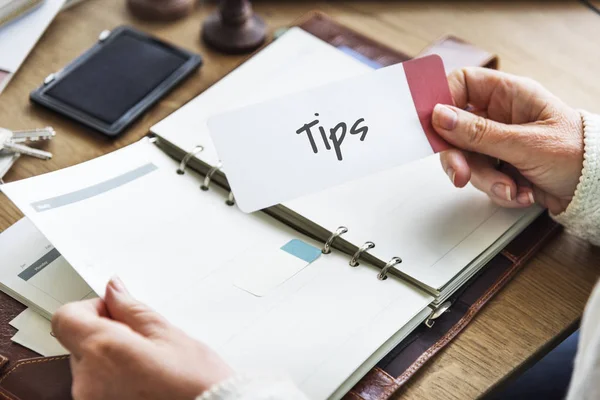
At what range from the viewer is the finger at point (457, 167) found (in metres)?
0.81

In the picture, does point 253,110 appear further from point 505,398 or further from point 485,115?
point 505,398

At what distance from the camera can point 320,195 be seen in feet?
2.72

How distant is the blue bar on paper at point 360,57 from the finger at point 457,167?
0.24 m

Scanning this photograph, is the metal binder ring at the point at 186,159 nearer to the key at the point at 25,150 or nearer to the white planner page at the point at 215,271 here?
the white planner page at the point at 215,271

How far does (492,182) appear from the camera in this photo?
32.8 inches

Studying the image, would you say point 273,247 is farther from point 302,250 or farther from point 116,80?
point 116,80

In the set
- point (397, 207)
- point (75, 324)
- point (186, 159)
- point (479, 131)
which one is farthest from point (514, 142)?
point (75, 324)

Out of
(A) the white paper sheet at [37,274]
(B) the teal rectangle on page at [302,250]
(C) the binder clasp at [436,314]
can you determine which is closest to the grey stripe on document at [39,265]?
(A) the white paper sheet at [37,274]

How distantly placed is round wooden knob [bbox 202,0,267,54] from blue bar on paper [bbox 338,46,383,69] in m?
0.12

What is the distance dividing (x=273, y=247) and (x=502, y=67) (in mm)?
506

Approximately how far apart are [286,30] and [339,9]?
0.12 m

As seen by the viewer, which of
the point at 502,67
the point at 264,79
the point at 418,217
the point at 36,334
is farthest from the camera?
the point at 502,67

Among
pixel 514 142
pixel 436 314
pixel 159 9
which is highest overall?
pixel 159 9

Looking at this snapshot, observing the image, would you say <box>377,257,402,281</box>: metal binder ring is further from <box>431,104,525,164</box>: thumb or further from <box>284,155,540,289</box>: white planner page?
<box>431,104,525,164</box>: thumb
